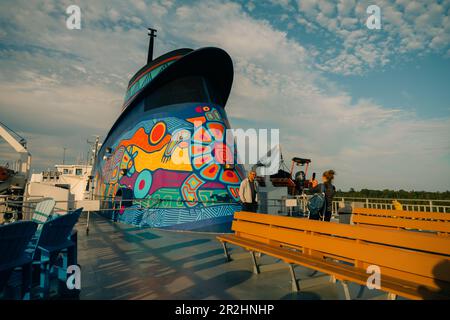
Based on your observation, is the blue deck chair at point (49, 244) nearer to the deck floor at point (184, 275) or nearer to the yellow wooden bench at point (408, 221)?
the deck floor at point (184, 275)

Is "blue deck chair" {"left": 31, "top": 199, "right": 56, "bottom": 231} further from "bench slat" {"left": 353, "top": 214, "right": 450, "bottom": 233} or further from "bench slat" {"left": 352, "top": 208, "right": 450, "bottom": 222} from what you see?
"bench slat" {"left": 352, "top": 208, "right": 450, "bottom": 222}

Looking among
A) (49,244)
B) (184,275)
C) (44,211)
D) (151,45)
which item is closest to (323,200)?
(184,275)

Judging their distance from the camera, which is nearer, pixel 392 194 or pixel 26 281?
pixel 26 281

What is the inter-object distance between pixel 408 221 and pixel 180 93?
9174mm

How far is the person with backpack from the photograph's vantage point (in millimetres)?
5461

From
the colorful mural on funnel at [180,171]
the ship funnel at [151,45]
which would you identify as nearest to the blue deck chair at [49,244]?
the colorful mural on funnel at [180,171]

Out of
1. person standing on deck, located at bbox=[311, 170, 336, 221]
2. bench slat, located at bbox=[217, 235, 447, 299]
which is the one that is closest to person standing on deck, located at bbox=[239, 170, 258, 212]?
person standing on deck, located at bbox=[311, 170, 336, 221]

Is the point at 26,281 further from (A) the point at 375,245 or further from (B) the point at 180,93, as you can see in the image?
(B) the point at 180,93

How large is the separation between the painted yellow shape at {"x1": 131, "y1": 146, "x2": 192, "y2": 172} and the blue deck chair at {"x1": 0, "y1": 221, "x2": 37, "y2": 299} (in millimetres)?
7086

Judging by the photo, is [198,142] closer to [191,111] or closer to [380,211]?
[191,111]

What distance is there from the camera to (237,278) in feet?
13.9

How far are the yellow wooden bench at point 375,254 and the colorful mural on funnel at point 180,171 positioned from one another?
4.80m

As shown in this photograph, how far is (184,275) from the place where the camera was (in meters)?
4.32
